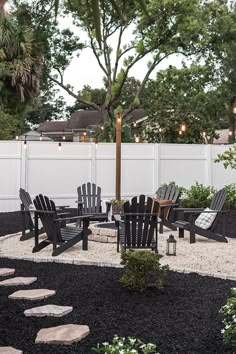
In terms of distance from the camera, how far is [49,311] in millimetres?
3986

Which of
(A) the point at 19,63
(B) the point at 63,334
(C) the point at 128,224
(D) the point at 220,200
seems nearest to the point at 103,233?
(C) the point at 128,224

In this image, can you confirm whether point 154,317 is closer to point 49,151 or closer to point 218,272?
point 218,272

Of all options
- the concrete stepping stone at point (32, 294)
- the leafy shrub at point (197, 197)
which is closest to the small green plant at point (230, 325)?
the concrete stepping stone at point (32, 294)

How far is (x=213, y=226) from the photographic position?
8016 mm

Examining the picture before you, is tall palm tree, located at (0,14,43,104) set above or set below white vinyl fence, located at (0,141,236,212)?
above

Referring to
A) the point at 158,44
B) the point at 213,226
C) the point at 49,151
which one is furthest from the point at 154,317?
the point at 158,44

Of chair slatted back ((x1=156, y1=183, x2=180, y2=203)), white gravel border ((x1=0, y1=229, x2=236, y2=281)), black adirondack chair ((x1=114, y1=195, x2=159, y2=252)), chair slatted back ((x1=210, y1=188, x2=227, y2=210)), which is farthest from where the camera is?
chair slatted back ((x1=156, y1=183, x2=180, y2=203))

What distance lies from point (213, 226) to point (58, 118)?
1512 inches

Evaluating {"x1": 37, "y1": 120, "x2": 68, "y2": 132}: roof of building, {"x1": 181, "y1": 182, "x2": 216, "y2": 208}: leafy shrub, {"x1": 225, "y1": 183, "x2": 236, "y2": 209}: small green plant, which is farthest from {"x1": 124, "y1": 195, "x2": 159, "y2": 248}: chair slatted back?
{"x1": 37, "y1": 120, "x2": 68, "y2": 132}: roof of building

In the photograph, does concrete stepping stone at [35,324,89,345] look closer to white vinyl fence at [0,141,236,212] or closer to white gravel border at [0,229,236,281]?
white gravel border at [0,229,236,281]

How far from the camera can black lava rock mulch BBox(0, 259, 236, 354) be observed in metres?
3.32

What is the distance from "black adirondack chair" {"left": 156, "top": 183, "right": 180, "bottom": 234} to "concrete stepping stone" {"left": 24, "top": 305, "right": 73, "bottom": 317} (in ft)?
15.6

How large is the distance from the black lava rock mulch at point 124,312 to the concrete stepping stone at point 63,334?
0.17 feet

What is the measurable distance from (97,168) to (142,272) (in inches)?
351
